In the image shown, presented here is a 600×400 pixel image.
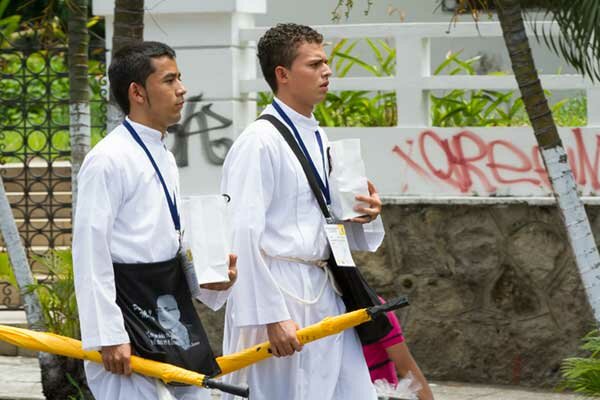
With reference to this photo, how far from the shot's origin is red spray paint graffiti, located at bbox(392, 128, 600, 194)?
846 centimetres

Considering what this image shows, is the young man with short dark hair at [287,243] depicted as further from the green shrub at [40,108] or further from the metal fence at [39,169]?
the metal fence at [39,169]

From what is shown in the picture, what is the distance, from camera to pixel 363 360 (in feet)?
18.3

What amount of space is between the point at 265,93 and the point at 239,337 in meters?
4.42

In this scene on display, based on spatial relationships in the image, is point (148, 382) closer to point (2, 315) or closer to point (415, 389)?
point (415, 389)

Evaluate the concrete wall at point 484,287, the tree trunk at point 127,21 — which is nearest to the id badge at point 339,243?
the tree trunk at point 127,21

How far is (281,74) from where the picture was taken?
5523mm

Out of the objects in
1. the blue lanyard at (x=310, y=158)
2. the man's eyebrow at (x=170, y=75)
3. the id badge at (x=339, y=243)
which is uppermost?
the man's eyebrow at (x=170, y=75)

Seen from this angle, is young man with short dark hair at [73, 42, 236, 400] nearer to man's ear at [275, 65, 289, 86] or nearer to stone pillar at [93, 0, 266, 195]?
man's ear at [275, 65, 289, 86]

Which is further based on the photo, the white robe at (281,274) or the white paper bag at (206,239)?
the white robe at (281,274)

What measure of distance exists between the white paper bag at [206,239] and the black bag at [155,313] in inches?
3.7

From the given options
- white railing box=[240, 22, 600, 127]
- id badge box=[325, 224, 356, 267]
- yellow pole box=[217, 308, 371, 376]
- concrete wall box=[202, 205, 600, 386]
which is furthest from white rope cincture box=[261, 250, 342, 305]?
white railing box=[240, 22, 600, 127]

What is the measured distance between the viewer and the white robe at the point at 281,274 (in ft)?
17.3

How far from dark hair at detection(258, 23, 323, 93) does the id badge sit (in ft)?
1.96

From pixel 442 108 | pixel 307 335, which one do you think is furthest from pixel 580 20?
pixel 307 335
